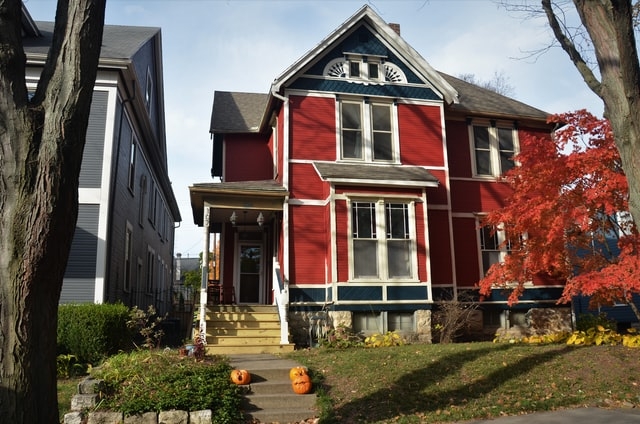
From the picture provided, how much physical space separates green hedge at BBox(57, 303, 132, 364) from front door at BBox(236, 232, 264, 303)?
16.5ft

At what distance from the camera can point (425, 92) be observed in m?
14.9

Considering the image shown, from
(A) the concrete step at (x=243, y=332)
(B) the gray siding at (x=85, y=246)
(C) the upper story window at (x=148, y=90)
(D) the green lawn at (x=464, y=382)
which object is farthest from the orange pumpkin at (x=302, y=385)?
(C) the upper story window at (x=148, y=90)

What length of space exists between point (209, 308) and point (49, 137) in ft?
28.6

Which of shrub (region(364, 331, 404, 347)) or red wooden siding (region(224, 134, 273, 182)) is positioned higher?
red wooden siding (region(224, 134, 273, 182))

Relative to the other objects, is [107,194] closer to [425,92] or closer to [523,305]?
[425,92]

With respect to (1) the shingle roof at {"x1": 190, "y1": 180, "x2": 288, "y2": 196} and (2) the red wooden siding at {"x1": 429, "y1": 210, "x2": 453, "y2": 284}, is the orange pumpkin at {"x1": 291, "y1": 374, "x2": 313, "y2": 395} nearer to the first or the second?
(1) the shingle roof at {"x1": 190, "y1": 180, "x2": 288, "y2": 196}

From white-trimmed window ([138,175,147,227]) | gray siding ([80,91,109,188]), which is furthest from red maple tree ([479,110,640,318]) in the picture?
white-trimmed window ([138,175,147,227])

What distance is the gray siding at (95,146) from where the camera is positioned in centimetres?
1277

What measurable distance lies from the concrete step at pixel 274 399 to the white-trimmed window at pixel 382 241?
4.53 metres

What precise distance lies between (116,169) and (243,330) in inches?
202

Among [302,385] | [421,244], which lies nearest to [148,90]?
[421,244]

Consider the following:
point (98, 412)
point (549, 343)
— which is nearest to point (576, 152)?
point (549, 343)

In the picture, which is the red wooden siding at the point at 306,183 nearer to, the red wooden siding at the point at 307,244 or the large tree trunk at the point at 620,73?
the red wooden siding at the point at 307,244

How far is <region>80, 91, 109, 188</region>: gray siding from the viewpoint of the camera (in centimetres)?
1277
